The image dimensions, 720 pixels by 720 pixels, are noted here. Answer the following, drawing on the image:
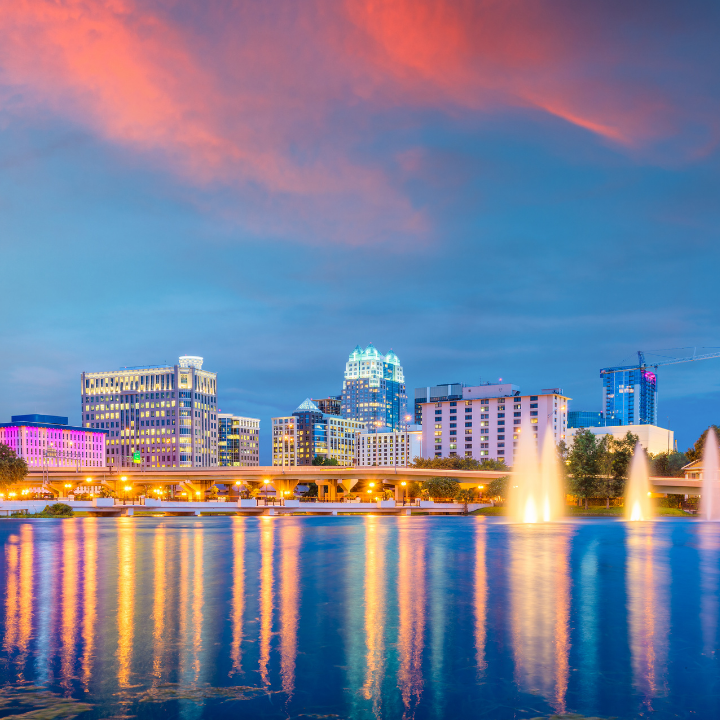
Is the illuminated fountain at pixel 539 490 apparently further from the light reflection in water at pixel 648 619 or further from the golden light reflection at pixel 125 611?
the golden light reflection at pixel 125 611

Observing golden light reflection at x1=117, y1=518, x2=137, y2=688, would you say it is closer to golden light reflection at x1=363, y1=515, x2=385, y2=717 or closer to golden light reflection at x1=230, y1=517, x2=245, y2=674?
golden light reflection at x1=230, y1=517, x2=245, y2=674

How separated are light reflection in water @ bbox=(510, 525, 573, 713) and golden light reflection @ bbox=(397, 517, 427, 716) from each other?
108 inches

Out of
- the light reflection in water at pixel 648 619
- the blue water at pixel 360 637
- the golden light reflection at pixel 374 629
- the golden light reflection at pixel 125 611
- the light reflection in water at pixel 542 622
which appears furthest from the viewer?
the golden light reflection at pixel 125 611

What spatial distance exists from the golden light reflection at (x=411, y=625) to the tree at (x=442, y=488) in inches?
4597

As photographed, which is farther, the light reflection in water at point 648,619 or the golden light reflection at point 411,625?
the light reflection in water at point 648,619

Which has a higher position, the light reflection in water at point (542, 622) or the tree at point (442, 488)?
the light reflection in water at point (542, 622)

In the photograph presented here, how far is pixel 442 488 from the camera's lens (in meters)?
171

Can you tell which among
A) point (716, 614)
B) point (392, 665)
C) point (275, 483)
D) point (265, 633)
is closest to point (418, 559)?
point (716, 614)

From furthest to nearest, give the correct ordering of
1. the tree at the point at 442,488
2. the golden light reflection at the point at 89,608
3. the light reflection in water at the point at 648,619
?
the tree at the point at 442,488, the golden light reflection at the point at 89,608, the light reflection in water at the point at 648,619

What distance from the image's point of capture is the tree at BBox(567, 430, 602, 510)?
14012cm

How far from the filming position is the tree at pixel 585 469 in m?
140

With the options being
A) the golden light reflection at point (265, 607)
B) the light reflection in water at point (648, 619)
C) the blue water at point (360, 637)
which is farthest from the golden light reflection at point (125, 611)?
the light reflection in water at point (648, 619)

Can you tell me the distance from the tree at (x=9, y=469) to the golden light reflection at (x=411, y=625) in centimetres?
9704

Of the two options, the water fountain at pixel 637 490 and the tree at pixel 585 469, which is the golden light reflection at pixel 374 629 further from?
the tree at pixel 585 469
